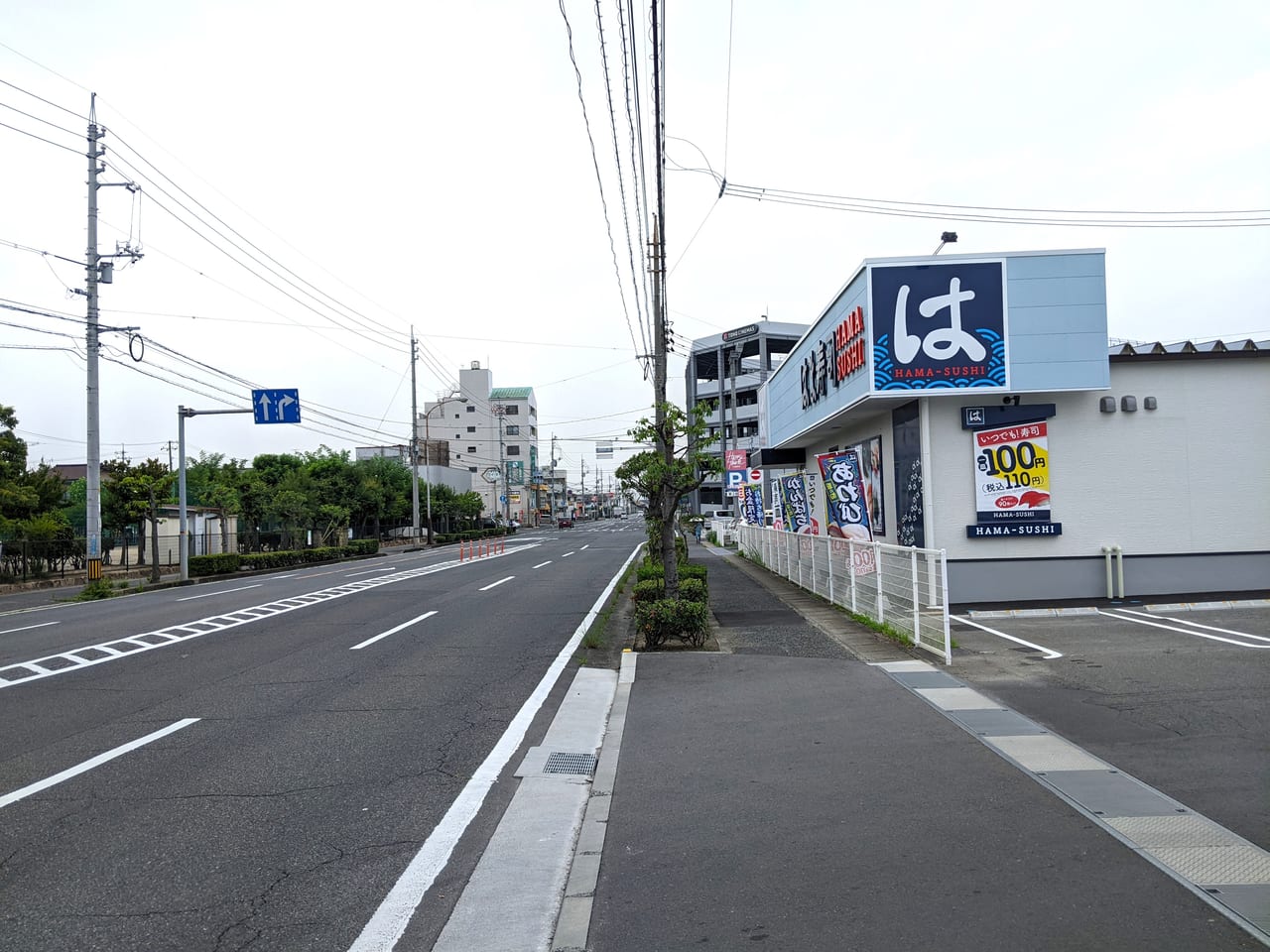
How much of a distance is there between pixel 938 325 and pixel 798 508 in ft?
33.8

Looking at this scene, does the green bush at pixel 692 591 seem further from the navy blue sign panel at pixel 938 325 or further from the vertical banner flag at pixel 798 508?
the vertical banner flag at pixel 798 508

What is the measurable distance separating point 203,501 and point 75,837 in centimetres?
4846

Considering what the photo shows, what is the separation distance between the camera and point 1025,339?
14156 mm

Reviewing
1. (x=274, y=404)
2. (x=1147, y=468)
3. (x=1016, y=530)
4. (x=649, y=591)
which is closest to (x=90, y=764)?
(x=649, y=591)

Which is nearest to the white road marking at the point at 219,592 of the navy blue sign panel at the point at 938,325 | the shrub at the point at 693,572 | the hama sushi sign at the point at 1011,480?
the shrub at the point at 693,572

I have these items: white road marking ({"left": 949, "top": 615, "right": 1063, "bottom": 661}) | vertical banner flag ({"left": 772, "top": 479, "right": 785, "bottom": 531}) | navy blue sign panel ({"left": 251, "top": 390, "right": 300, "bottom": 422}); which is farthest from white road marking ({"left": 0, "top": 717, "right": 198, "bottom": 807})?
navy blue sign panel ({"left": 251, "top": 390, "right": 300, "bottom": 422})

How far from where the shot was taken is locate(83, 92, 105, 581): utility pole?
25.2 m

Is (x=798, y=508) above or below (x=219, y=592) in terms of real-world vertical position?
above

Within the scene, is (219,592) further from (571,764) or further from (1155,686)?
(1155,686)

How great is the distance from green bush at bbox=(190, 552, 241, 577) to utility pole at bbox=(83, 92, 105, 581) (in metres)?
6.38

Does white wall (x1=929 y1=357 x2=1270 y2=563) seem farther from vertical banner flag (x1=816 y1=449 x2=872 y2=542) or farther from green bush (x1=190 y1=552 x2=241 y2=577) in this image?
green bush (x1=190 y1=552 x2=241 y2=577)

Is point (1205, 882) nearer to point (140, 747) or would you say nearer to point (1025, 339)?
point (140, 747)

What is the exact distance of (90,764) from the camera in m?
6.69

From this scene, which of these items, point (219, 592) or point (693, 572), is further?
point (219, 592)
